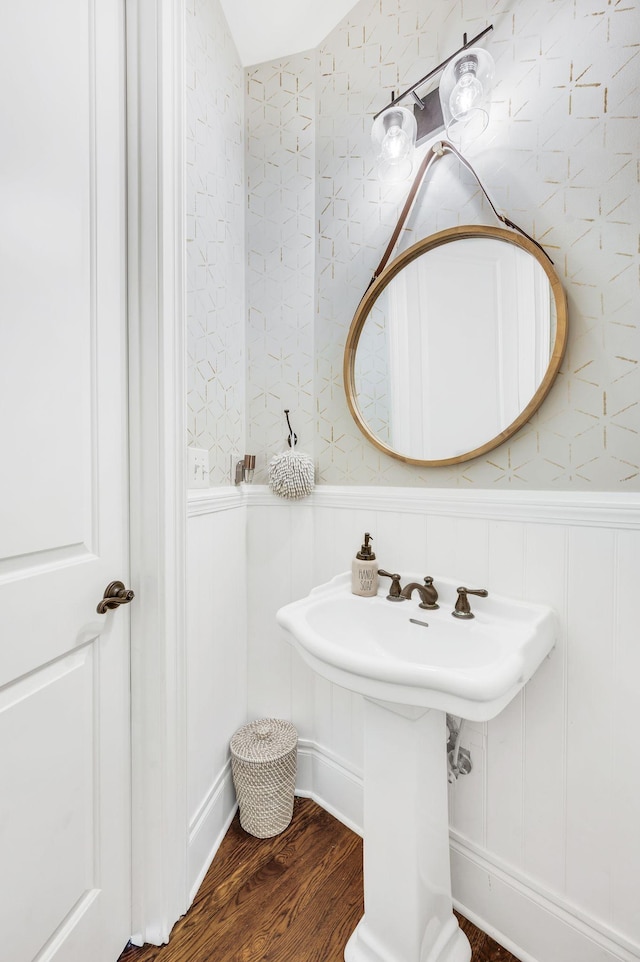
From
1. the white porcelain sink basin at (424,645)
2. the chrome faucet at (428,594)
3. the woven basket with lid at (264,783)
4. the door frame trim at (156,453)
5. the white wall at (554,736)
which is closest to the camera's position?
the white porcelain sink basin at (424,645)

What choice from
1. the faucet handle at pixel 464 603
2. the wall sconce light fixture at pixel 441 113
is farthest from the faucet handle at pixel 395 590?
the wall sconce light fixture at pixel 441 113

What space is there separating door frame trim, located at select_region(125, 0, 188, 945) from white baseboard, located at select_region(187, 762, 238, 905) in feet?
0.28

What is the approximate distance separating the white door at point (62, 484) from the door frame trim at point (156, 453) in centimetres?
3

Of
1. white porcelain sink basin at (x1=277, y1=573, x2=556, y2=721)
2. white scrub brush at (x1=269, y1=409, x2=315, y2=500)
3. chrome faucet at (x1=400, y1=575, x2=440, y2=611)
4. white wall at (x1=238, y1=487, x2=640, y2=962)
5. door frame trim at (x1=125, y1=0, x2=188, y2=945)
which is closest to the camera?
white porcelain sink basin at (x1=277, y1=573, x2=556, y2=721)

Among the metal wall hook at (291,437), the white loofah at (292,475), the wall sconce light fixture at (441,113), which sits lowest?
the white loofah at (292,475)

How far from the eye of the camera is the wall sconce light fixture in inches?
42.5

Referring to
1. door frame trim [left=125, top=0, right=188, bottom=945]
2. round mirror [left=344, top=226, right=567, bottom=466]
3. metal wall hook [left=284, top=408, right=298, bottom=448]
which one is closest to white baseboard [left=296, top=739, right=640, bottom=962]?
door frame trim [left=125, top=0, right=188, bottom=945]

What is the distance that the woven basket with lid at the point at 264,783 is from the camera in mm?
1334

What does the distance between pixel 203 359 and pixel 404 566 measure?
34.6 inches

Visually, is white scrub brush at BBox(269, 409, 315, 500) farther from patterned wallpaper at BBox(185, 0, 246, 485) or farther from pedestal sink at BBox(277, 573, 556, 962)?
pedestal sink at BBox(277, 573, 556, 962)

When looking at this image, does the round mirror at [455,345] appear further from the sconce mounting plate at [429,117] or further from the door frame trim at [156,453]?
the door frame trim at [156,453]

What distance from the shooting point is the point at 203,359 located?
1293 millimetres

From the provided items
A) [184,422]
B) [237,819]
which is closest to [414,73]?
[184,422]

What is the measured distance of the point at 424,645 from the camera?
1.08m
